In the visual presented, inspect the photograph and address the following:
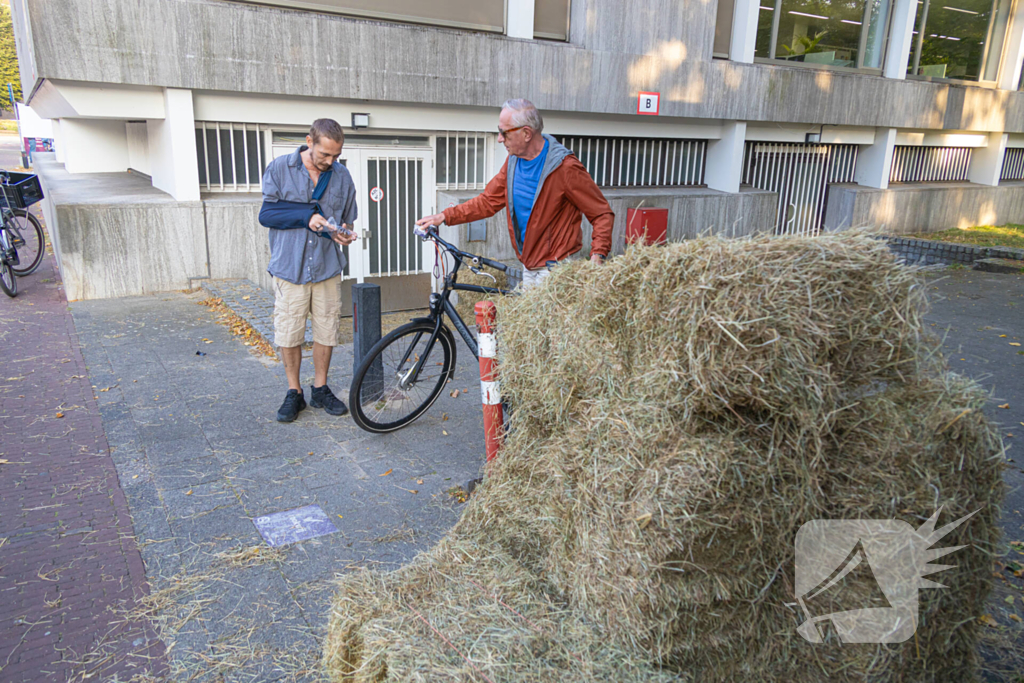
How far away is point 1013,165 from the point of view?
20719 mm

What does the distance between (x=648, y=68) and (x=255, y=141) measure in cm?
619

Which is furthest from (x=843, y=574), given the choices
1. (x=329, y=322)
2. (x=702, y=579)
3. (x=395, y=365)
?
(x=329, y=322)

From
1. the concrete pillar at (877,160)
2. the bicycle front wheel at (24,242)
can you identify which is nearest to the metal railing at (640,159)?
the concrete pillar at (877,160)

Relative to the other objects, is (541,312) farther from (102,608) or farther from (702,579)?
(102,608)

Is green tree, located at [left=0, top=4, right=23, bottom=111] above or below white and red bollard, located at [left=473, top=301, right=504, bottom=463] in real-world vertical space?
above

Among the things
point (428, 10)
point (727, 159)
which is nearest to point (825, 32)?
point (727, 159)

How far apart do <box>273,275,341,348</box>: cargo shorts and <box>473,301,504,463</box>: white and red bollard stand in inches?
62.8

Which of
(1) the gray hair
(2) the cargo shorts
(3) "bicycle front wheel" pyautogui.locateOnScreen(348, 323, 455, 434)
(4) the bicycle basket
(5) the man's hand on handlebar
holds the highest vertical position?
(1) the gray hair

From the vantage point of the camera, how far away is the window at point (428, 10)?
905cm

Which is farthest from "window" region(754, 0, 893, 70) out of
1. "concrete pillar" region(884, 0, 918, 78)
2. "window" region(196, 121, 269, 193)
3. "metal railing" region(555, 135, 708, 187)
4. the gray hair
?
the gray hair

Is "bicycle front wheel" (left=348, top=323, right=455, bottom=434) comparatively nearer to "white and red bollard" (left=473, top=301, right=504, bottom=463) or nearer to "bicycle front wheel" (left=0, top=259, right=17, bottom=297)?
"white and red bollard" (left=473, top=301, right=504, bottom=463)

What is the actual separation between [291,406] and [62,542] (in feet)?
6.00

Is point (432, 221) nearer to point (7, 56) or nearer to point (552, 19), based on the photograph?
point (552, 19)

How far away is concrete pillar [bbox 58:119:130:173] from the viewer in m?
14.6
